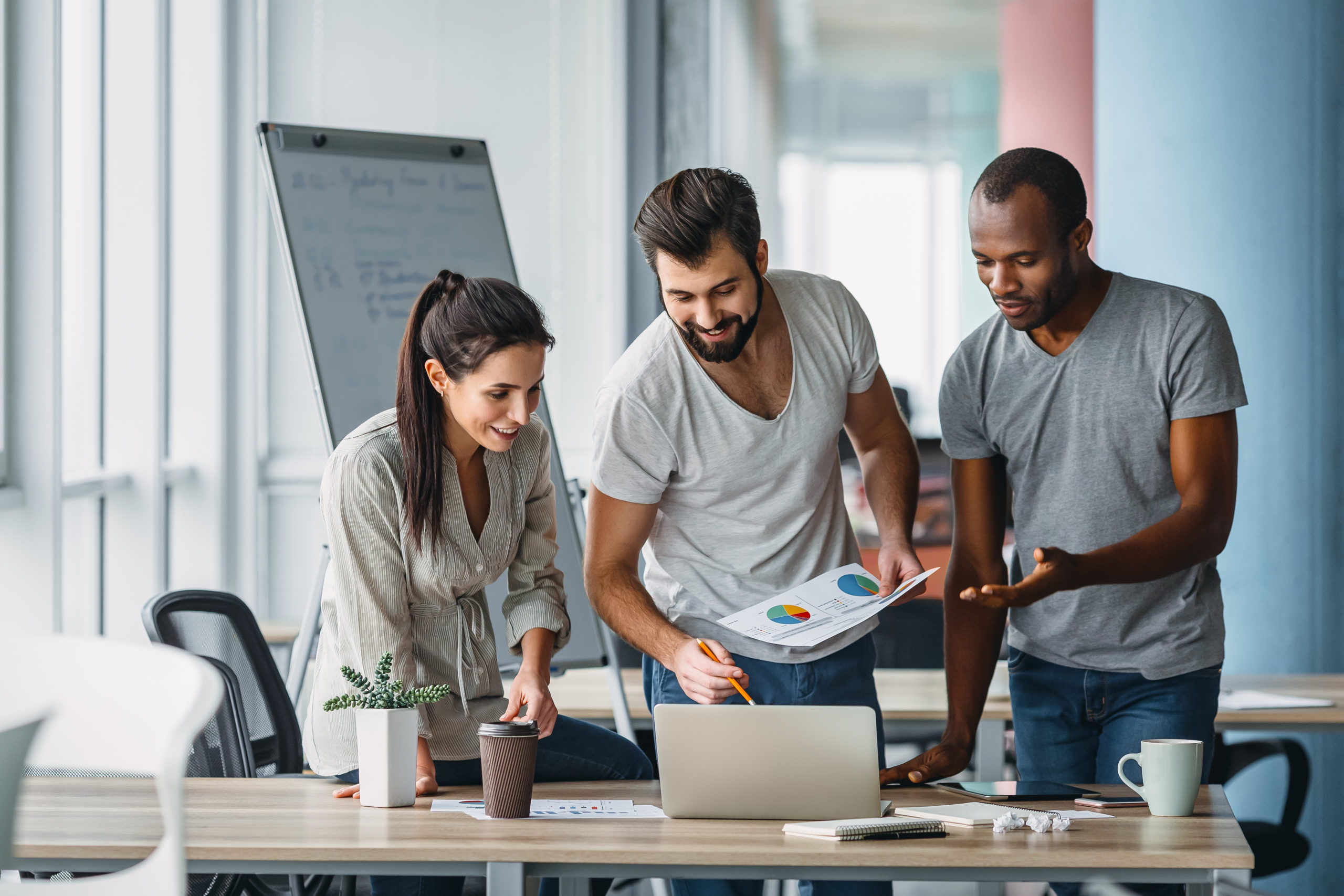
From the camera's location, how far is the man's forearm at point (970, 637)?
2115 mm

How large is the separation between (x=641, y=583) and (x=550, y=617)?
156 mm

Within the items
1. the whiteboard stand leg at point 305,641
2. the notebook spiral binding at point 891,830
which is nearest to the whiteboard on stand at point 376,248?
the whiteboard stand leg at point 305,641

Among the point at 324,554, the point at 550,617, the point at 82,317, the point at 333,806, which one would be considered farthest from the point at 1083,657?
the point at 82,317

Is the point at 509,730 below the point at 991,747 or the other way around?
the other way around

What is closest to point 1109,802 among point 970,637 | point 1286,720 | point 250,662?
point 970,637

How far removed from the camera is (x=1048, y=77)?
5.48 meters

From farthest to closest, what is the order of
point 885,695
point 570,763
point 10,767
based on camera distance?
point 885,695 → point 570,763 → point 10,767

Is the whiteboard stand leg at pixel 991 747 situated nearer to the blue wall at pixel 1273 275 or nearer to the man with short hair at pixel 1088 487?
the man with short hair at pixel 1088 487

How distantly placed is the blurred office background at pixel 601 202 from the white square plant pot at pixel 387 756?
5.23ft

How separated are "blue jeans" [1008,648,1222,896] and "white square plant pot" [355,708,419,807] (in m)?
0.99

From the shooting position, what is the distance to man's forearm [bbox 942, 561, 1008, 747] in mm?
2115

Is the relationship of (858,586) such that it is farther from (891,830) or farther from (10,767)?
(10,767)

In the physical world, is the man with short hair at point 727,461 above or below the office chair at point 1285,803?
above

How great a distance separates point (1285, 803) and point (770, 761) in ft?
6.04
